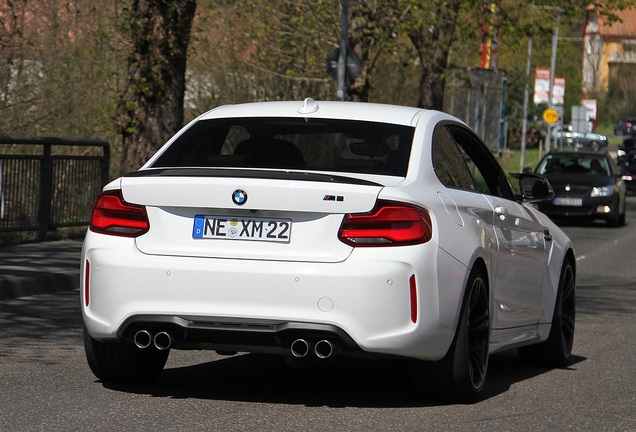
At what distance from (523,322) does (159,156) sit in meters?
2.36

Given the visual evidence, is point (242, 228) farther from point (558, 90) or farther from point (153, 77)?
point (558, 90)

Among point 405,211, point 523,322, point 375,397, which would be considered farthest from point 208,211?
point 523,322

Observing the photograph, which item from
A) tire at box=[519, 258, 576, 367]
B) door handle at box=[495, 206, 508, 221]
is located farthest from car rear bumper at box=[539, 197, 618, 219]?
door handle at box=[495, 206, 508, 221]

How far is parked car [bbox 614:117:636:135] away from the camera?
9294 cm

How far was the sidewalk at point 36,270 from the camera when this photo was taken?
33.4 ft

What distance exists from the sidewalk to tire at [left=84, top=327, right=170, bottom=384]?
4281 mm

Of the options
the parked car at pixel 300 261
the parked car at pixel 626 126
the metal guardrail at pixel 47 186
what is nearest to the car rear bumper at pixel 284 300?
the parked car at pixel 300 261

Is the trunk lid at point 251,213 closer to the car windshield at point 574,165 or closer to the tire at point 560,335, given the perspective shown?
the tire at point 560,335

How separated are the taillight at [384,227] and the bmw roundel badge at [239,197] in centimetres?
47

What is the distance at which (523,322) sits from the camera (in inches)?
Answer: 262

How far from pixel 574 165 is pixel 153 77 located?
1237 centimetres

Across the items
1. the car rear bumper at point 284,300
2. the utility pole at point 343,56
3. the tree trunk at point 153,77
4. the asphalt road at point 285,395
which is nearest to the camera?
the car rear bumper at point 284,300

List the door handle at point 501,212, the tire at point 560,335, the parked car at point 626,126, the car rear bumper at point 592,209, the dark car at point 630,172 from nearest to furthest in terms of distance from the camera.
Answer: the door handle at point 501,212
the tire at point 560,335
the car rear bumper at point 592,209
the dark car at point 630,172
the parked car at point 626,126

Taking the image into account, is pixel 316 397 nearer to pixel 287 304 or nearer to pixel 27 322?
pixel 287 304
